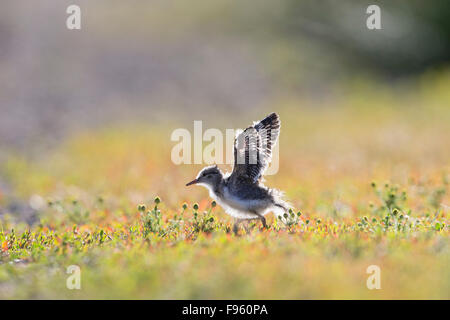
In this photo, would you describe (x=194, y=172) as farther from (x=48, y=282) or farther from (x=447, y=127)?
(x=447, y=127)

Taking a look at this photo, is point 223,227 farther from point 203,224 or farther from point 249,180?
point 249,180

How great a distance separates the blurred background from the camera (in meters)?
15.5

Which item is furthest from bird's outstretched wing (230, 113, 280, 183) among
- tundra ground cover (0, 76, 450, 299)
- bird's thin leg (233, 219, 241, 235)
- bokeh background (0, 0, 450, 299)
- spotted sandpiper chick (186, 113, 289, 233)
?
bokeh background (0, 0, 450, 299)

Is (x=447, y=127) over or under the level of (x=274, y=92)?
under

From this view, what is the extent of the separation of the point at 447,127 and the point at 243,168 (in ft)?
40.5

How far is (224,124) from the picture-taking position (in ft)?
67.8

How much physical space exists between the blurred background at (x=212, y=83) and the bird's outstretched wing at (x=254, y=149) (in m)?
3.06

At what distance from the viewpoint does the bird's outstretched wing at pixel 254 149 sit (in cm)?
796

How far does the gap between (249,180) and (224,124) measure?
1259 cm

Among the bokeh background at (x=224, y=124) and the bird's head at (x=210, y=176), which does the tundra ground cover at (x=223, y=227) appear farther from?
the bird's head at (x=210, y=176)

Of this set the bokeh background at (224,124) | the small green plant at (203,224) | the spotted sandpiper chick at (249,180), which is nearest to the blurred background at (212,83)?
the bokeh background at (224,124)
